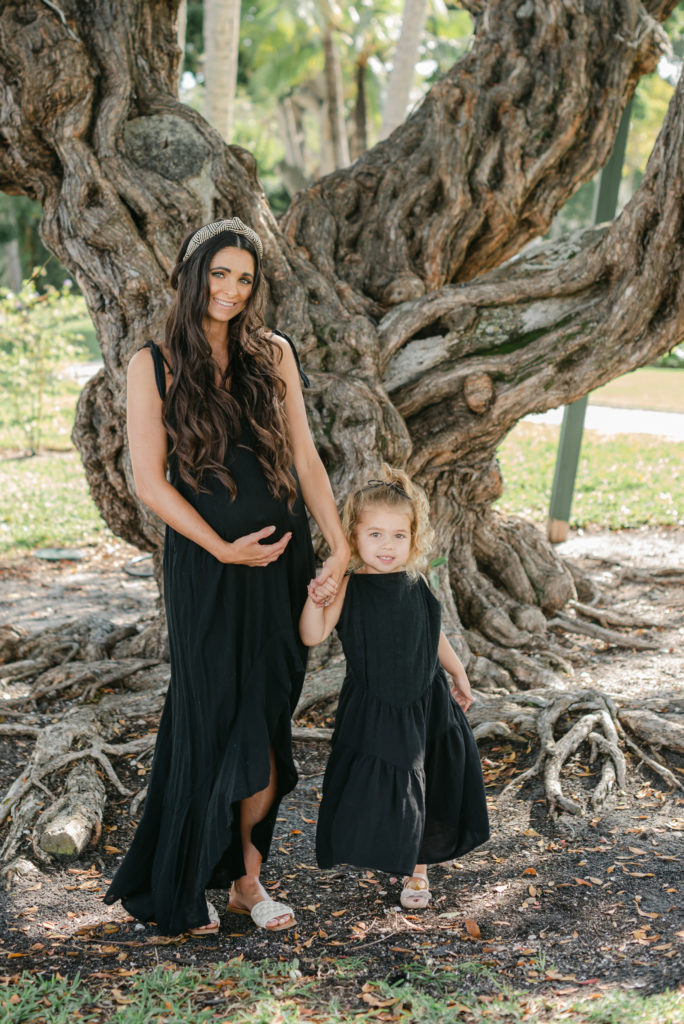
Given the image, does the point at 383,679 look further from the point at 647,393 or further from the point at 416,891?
the point at 647,393

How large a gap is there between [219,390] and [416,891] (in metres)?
1.79

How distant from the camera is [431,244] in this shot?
6062mm

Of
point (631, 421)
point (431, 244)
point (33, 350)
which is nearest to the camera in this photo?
point (431, 244)

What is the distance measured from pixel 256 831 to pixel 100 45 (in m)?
4.13

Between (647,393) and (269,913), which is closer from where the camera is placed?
(269,913)

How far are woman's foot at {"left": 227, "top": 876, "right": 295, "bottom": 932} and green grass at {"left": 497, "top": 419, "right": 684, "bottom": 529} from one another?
679cm

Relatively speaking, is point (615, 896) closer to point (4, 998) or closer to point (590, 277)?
point (4, 998)

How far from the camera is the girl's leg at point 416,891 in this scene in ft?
11.1

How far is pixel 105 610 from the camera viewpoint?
7316 mm

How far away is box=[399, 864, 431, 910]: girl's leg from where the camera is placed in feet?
11.1

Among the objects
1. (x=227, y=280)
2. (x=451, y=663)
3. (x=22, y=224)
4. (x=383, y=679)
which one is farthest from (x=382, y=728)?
(x=22, y=224)

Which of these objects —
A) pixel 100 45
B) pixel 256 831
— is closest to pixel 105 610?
pixel 100 45

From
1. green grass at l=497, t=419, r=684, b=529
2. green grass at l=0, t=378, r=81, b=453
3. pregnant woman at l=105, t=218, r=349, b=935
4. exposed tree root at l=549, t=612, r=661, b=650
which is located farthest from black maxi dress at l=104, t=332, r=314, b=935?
green grass at l=0, t=378, r=81, b=453

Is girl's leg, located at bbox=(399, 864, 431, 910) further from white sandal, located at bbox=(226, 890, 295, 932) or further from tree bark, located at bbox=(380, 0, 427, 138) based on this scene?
tree bark, located at bbox=(380, 0, 427, 138)
